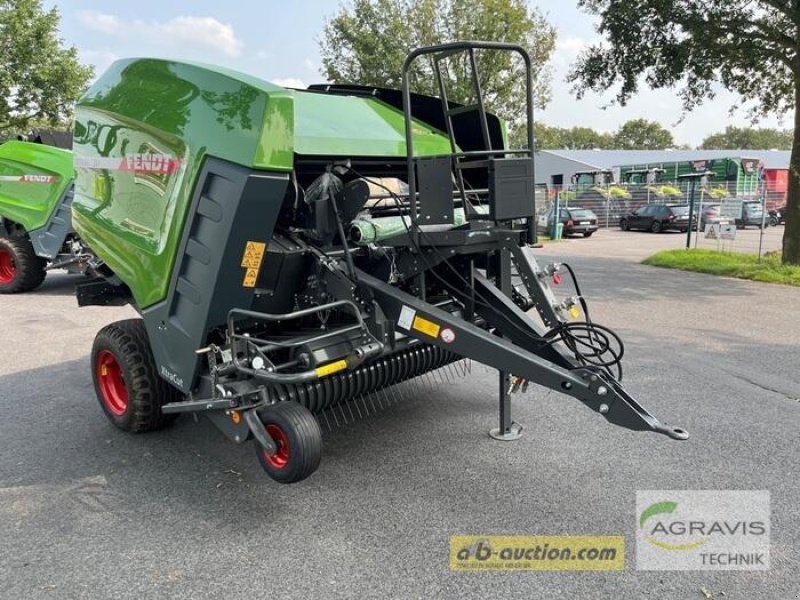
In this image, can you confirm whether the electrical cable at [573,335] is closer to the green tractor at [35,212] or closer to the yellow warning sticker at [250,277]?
the yellow warning sticker at [250,277]

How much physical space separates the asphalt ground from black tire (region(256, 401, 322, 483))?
314 millimetres

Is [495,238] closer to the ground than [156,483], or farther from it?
farther from it

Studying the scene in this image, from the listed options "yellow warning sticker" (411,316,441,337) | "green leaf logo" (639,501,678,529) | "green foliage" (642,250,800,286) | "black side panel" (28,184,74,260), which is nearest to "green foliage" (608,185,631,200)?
"green foliage" (642,250,800,286)

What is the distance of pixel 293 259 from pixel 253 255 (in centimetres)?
34

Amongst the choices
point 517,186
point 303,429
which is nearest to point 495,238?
point 517,186

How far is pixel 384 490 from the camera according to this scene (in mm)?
3447

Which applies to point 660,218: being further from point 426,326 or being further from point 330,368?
point 330,368

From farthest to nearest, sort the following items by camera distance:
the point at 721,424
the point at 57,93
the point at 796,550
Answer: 1. the point at 57,93
2. the point at 721,424
3. the point at 796,550

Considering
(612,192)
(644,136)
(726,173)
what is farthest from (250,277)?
(644,136)

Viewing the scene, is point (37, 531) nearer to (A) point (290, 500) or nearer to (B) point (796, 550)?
(A) point (290, 500)

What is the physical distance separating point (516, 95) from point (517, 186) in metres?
19.0

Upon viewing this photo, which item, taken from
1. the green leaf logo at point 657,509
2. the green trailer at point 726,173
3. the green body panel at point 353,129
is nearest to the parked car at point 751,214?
the green trailer at point 726,173

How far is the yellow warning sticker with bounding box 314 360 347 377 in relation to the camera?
→ 3.14 metres

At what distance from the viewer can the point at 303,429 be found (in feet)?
9.62
